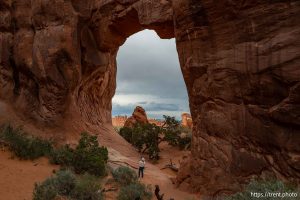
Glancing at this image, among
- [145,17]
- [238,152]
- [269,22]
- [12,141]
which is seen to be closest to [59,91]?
[12,141]

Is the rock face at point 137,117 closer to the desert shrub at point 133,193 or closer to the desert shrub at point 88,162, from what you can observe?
the desert shrub at point 88,162

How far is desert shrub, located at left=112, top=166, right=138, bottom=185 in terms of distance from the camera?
47.3 feet

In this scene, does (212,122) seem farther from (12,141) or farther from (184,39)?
(12,141)

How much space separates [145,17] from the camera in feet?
55.4

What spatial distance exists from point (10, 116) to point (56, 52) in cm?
460

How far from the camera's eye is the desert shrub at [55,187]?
33.4 feet

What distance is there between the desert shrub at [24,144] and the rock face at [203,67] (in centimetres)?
193

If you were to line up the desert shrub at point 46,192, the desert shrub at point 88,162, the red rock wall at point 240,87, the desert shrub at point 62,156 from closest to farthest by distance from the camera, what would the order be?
1. the desert shrub at point 46,192
2. the red rock wall at point 240,87
3. the desert shrub at point 88,162
4. the desert shrub at point 62,156

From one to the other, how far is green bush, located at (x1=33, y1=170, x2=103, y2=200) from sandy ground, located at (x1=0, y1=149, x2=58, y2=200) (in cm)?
169

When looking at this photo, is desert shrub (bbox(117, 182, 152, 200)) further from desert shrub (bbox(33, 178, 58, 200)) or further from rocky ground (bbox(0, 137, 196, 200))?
desert shrub (bbox(33, 178, 58, 200))

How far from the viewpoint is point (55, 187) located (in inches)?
420

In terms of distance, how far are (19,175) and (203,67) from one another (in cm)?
904

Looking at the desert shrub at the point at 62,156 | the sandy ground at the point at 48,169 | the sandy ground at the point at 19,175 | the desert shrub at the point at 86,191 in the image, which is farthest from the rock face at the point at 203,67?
the desert shrub at the point at 86,191

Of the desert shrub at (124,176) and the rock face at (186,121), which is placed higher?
the rock face at (186,121)
